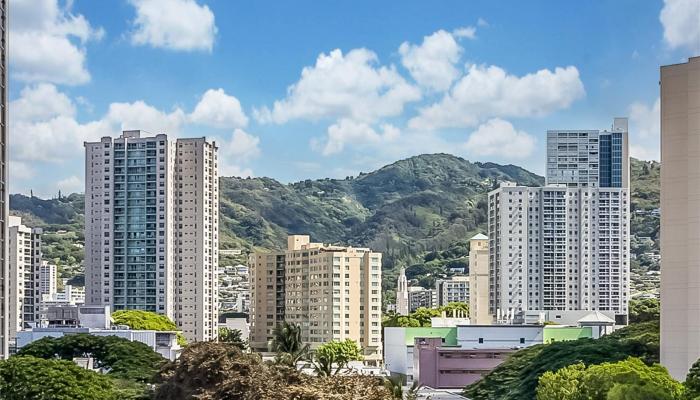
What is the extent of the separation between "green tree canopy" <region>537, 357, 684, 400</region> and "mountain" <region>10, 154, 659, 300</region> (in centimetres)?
10485

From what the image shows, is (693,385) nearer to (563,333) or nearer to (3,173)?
(3,173)

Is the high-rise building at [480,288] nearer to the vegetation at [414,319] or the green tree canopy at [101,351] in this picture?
the vegetation at [414,319]

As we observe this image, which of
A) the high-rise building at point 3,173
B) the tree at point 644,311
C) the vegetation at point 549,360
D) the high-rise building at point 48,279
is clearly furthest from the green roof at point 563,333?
the high-rise building at point 48,279

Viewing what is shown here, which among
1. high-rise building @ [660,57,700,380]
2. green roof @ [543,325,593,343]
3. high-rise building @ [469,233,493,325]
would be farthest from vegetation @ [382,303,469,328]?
high-rise building @ [660,57,700,380]

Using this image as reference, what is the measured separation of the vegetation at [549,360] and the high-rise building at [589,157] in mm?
61979

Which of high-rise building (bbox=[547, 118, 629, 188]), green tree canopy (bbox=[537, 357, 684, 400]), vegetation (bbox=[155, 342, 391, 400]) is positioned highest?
high-rise building (bbox=[547, 118, 629, 188])

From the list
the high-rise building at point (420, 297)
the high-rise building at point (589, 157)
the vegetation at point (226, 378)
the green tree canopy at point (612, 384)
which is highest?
the high-rise building at point (589, 157)

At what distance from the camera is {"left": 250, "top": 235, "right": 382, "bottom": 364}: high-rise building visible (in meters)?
77.2

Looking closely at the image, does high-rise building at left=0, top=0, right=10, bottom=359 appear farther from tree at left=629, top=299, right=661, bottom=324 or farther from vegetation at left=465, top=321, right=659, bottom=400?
tree at left=629, top=299, right=661, bottom=324

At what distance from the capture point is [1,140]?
19406mm

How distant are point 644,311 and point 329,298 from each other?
765 inches

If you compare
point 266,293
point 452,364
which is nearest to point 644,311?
point 266,293

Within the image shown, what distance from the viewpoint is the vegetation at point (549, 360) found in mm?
36531

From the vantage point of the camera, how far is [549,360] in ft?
125
